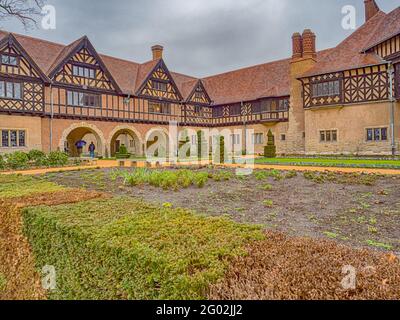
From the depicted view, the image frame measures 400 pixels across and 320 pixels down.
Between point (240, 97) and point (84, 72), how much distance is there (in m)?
18.1

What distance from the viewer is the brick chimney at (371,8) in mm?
27484

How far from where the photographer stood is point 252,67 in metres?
38.8

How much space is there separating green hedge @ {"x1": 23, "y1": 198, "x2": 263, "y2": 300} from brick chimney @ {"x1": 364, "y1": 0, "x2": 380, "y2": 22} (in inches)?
1248

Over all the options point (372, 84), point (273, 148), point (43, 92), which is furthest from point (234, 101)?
point (43, 92)

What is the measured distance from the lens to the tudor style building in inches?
920

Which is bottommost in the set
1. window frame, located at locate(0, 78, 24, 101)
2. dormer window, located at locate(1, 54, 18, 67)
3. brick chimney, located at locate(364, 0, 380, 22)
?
window frame, located at locate(0, 78, 24, 101)

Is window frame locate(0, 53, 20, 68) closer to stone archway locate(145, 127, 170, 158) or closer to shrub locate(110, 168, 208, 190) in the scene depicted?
stone archway locate(145, 127, 170, 158)

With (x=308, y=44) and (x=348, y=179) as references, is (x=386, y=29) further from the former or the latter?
(x=348, y=179)

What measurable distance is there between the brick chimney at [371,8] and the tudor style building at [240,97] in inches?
3.3

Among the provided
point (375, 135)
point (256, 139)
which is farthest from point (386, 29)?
point (256, 139)

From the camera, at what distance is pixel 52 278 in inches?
171

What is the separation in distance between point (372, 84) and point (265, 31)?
46.7 ft

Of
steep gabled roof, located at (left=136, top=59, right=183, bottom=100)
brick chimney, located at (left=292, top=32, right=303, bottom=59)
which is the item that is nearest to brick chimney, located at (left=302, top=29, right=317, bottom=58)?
brick chimney, located at (left=292, top=32, right=303, bottom=59)

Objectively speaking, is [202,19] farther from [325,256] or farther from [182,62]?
[182,62]
